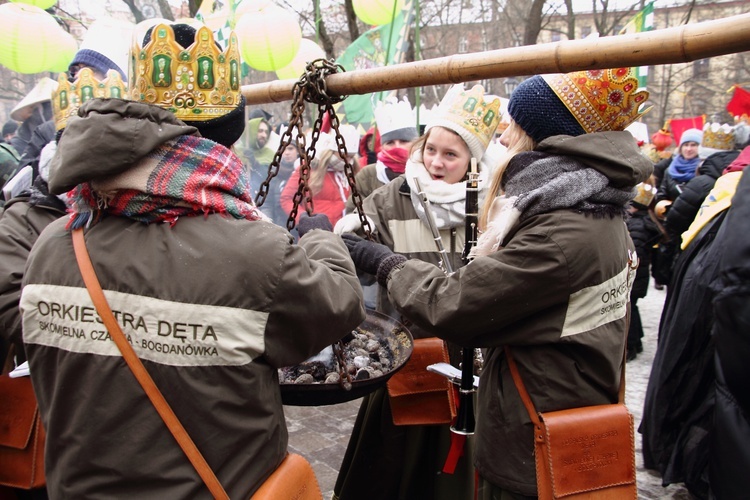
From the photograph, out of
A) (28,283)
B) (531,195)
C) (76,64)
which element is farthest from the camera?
(76,64)

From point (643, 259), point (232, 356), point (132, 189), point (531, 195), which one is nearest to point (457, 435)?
point (531, 195)

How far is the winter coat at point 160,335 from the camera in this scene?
157 cm

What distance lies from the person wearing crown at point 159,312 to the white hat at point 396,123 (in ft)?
14.4

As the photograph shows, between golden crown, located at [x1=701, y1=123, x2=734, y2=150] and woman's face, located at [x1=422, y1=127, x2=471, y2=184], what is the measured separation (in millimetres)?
4846

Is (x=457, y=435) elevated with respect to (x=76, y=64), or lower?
lower

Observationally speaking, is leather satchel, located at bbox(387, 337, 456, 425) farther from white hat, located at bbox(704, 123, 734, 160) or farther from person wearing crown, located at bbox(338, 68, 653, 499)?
white hat, located at bbox(704, 123, 734, 160)

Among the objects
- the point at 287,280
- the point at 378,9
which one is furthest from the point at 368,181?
the point at 287,280

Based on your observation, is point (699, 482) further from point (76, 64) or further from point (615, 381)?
point (76, 64)

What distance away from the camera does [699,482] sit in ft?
11.5

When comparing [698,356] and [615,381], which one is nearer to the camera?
[615,381]

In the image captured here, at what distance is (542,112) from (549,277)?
65 cm

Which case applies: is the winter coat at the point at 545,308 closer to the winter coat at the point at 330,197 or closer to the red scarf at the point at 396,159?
the red scarf at the point at 396,159

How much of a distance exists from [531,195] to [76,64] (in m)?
2.77

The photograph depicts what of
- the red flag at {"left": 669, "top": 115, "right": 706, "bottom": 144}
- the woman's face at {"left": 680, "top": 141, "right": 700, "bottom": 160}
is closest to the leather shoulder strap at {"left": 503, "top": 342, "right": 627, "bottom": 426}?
the woman's face at {"left": 680, "top": 141, "right": 700, "bottom": 160}
